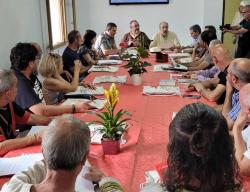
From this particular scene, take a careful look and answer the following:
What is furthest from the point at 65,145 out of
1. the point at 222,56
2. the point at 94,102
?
the point at 222,56

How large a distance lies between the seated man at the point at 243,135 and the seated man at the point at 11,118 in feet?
3.31

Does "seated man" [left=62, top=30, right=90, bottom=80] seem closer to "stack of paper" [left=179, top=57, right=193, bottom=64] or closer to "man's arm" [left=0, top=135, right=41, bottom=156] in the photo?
"stack of paper" [left=179, top=57, right=193, bottom=64]

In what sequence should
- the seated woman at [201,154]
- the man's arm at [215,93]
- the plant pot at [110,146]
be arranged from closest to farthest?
the seated woman at [201,154] → the plant pot at [110,146] → the man's arm at [215,93]

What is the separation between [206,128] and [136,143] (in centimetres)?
92

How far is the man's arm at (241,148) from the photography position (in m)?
1.43

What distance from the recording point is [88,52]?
4883 millimetres

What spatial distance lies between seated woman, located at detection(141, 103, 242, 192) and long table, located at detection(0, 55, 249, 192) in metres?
0.46

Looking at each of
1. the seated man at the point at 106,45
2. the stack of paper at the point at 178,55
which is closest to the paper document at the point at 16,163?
the stack of paper at the point at 178,55

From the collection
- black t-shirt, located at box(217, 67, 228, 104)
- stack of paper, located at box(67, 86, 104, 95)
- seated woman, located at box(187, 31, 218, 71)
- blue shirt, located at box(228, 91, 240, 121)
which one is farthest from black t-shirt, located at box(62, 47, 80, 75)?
blue shirt, located at box(228, 91, 240, 121)

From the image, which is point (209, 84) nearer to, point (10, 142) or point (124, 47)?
point (10, 142)

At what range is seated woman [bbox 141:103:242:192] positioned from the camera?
0.94m

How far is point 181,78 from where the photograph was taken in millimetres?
3455

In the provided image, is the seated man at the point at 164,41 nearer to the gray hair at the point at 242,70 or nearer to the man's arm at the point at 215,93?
the man's arm at the point at 215,93

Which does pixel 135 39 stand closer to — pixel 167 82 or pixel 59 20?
pixel 59 20
